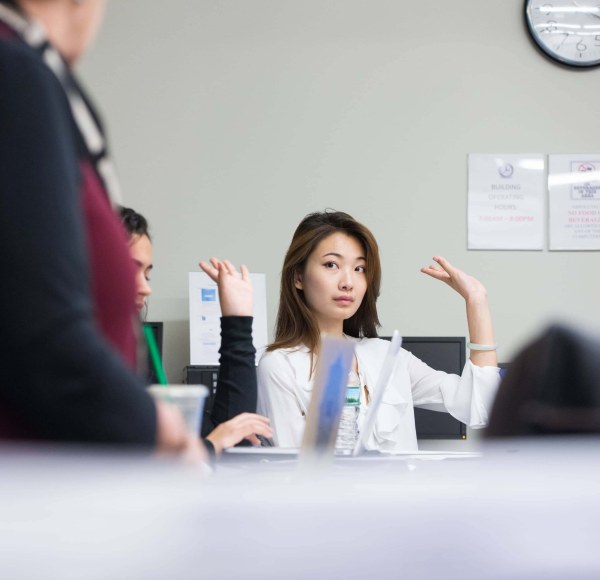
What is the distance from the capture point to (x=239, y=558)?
0.38 m

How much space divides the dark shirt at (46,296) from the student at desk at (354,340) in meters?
1.56

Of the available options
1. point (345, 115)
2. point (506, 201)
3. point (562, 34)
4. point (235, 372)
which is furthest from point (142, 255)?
point (562, 34)

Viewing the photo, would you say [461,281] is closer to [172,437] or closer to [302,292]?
[302,292]

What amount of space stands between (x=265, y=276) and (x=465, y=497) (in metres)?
2.94

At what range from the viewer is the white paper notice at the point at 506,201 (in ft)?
11.5

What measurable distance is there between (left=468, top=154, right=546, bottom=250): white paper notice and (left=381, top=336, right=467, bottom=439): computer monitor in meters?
0.58

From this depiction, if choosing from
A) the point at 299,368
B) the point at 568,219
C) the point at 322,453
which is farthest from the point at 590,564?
the point at 568,219

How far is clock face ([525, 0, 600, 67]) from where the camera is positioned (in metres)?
3.48

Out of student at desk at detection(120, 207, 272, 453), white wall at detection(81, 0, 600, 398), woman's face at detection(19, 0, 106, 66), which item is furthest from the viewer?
white wall at detection(81, 0, 600, 398)

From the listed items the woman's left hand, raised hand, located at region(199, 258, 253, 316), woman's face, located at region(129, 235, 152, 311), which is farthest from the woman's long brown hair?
raised hand, located at region(199, 258, 253, 316)

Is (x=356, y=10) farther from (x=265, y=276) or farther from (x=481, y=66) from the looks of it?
(x=265, y=276)

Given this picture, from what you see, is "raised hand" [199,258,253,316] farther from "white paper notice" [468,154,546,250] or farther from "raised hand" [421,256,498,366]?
"white paper notice" [468,154,546,250]

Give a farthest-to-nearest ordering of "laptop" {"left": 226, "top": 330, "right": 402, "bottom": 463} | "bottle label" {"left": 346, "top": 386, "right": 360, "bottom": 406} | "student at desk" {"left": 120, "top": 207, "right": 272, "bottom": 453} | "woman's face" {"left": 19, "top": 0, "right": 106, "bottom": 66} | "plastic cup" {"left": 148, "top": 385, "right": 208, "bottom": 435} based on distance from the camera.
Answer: "bottle label" {"left": 346, "top": 386, "right": 360, "bottom": 406} < "student at desk" {"left": 120, "top": 207, "right": 272, "bottom": 453} < "laptop" {"left": 226, "top": 330, "right": 402, "bottom": 463} < "plastic cup" {"left": 148, "top": 385, "right": 208, "bottom": 435} < "woman's face" {"left": 19, "top": 0, "right": 106, "bottom": 66}

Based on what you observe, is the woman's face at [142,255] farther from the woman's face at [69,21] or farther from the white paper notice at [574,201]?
the white paper notice at [574,201]
